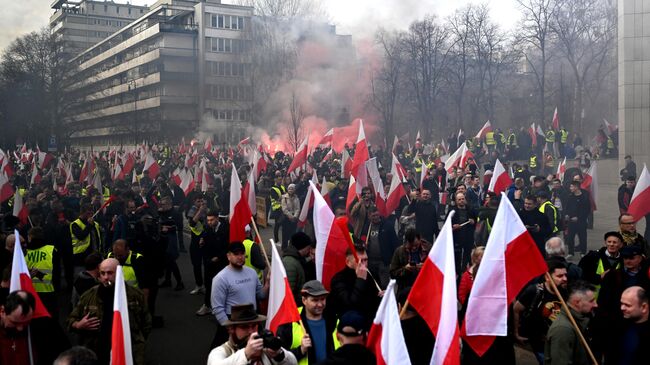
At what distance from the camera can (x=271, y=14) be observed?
2566 inches

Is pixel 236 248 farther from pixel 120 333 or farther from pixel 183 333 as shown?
pixel 183 333

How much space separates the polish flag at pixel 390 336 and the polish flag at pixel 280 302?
86 cm

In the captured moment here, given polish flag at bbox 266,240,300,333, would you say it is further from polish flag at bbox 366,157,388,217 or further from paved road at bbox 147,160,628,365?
polish flag at bbox 366,157,388,217

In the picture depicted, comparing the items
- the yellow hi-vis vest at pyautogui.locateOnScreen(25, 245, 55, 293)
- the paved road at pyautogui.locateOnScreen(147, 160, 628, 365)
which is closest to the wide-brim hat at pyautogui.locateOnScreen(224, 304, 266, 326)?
the paved road at pyautogui.locateOnScreen(147, 160, 628, 365)

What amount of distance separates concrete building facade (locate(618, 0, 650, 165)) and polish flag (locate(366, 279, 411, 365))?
71.1ft

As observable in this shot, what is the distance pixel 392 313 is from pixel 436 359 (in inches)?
22.6

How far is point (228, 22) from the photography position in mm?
83438

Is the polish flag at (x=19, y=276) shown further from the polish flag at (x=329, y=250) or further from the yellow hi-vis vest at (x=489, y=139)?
the yellow hi-vis vest at (x=489, y=139)

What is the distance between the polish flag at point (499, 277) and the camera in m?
5.34

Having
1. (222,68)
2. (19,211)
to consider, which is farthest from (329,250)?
(222,68)

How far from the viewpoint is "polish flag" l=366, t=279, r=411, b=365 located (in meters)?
4.54

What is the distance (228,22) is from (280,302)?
266 feet

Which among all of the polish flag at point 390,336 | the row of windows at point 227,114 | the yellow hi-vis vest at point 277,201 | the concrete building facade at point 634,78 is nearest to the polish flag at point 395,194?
the yellow hi-vis vest at point 277,201

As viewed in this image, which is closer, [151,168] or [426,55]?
[151,168]
